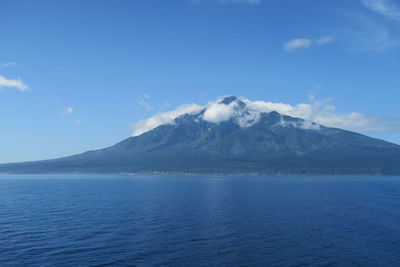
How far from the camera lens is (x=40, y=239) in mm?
52719

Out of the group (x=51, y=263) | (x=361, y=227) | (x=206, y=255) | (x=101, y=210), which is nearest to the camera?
(x=51, y=263)

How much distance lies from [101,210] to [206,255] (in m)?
44.8

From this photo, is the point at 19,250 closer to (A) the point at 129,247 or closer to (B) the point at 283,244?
(A) the point at 129,247

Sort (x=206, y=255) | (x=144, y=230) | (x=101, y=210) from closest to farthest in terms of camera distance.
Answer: (x=206, y=255) → (x=144, y=230) → (x=101, y=210)

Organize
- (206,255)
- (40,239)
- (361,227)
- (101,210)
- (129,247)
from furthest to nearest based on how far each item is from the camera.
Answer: (101,210) < (361,227) < (40,239) < (129,247) < (206,255)

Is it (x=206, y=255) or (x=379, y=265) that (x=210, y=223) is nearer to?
(x=206, y=255)

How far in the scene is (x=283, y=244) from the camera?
169 feet

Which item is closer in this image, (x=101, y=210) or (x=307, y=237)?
(x=307, y=237)

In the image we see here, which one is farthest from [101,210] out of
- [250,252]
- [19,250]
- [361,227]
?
[361,227]

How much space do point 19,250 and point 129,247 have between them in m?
14.5

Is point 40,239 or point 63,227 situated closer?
point 40,239

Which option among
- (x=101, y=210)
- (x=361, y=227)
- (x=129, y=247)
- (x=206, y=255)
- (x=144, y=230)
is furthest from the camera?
(x=101, y=210)

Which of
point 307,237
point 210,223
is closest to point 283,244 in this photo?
point 307,237

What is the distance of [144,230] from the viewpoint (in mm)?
60344
